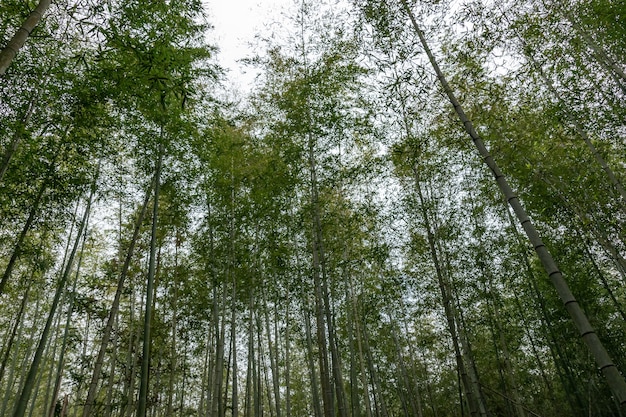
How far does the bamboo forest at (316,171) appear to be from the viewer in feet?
11.7

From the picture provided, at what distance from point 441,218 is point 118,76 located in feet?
20.8

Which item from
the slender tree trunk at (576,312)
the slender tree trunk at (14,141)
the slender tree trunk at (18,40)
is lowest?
the slender tree trunk at (576,312)

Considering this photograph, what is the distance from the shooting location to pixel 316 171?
5.92 metres

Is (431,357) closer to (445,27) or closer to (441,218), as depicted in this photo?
(441,218)

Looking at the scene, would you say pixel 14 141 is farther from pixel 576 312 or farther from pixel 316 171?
pixel 576 312

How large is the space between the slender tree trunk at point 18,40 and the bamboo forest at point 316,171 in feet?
0.05

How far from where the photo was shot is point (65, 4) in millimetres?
2910

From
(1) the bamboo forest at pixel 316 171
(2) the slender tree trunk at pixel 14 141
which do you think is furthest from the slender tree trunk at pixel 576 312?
(2) the slender tree trunk at pixel 14 141

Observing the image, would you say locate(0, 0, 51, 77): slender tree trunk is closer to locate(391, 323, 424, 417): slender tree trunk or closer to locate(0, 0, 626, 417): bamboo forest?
locate(0, 0, 626, 417): bamboo forest

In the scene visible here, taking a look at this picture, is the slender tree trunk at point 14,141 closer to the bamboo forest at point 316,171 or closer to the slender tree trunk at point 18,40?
the bamboo forest at point 316,171

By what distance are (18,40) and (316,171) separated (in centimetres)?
437

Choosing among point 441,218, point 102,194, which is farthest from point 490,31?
point 102,194

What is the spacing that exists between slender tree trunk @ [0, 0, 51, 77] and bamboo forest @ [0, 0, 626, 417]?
0.01 m

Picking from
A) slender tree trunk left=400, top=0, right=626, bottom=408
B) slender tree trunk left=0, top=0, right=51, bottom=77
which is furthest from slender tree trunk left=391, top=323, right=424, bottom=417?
slender tree trunk left=0, top=0, right=51, bottom=77
